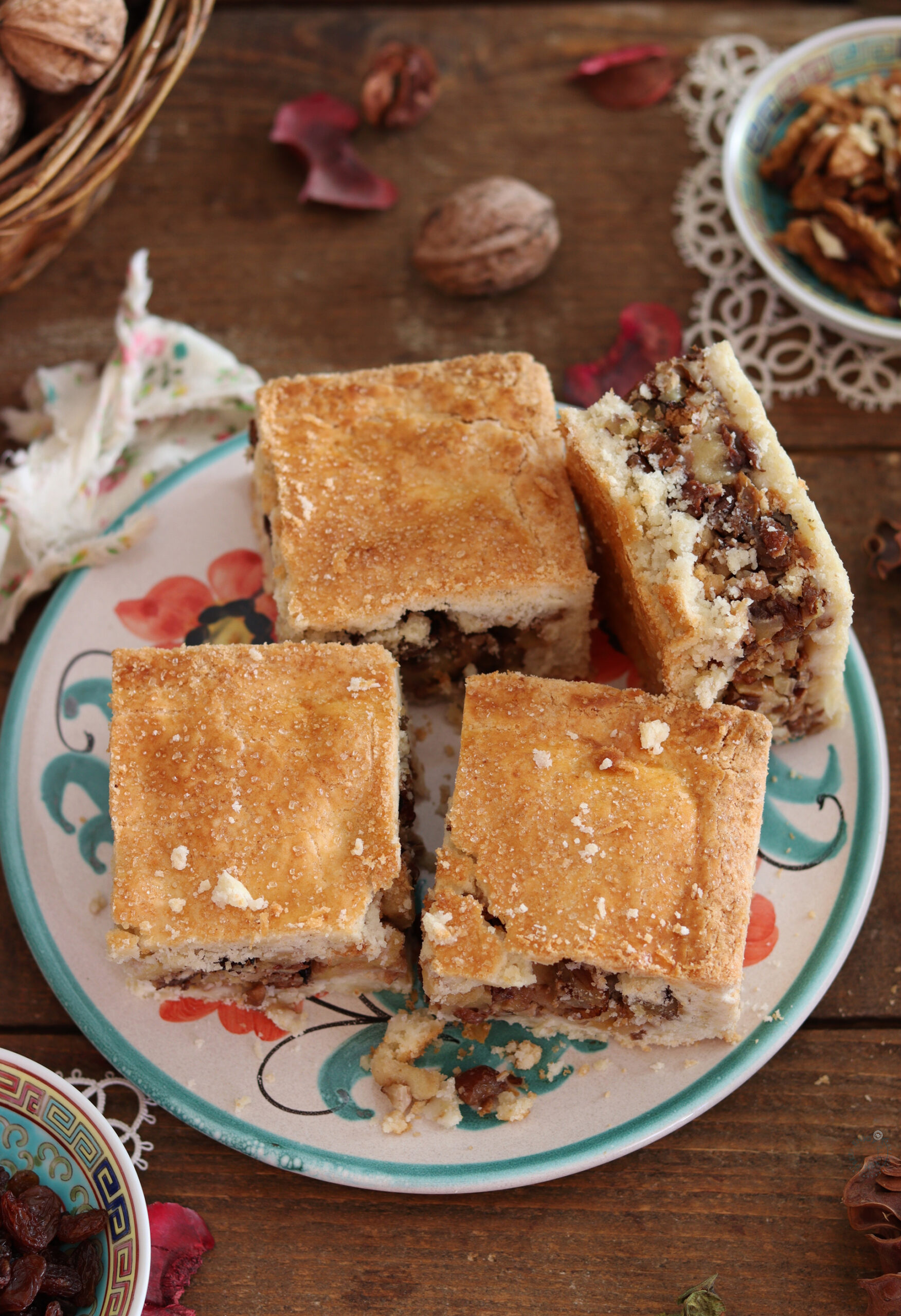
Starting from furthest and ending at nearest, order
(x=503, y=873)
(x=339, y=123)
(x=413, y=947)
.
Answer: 1. (x=339, y=123)
2. (x=413, y=947)
3. (x=503, y=873)

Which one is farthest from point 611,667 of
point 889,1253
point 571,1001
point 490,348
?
point 889,1253

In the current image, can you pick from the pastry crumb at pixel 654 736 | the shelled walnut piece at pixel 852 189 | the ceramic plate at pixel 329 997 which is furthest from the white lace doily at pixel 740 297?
the pastry crumb at pixel 654 736

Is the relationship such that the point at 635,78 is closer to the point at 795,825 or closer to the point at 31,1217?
the point at 795,825

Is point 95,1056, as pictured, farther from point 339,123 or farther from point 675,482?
point 339,123

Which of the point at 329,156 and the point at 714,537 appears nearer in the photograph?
the point at 714,537

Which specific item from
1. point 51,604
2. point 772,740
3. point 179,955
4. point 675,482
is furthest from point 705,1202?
point 51,604

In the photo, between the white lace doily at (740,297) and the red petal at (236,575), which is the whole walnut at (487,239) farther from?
the red petal at (236,575)
